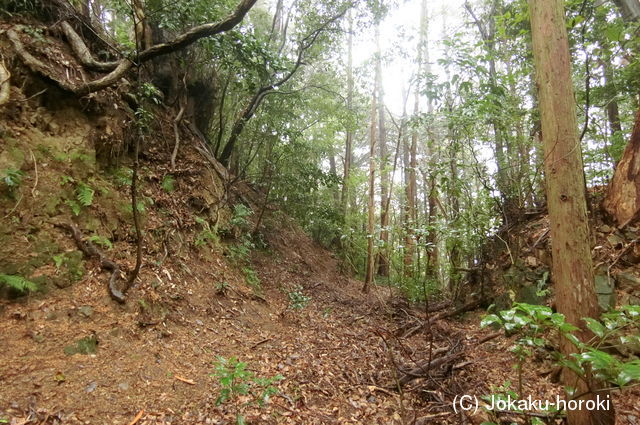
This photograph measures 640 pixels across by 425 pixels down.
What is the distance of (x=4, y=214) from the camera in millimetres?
4117

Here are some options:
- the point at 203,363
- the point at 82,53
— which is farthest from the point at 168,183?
the point at 203,363

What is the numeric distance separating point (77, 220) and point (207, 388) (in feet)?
10.3

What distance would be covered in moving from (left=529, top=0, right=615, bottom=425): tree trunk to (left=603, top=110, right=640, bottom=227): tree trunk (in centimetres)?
327

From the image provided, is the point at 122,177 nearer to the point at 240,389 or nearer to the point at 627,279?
the point at 240,389

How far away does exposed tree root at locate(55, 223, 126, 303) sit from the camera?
4.55 metres

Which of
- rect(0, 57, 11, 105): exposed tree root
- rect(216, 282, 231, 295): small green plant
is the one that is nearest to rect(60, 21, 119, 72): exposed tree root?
rect(0, 57, 11, 105): exposed tree root

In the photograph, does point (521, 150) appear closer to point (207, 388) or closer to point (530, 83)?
point (530, 83)

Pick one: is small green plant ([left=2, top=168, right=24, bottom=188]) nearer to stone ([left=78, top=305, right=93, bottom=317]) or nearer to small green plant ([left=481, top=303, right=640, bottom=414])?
stone ([left=78, top=305, right=93, bottom=317])

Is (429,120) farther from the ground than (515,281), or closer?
farther from the ground

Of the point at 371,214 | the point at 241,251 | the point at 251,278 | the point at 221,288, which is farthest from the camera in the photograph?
the point at 371,214

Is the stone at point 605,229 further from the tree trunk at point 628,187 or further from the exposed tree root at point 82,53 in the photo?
the exposed tree root at point 82,53

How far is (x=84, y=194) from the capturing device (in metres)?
5.00

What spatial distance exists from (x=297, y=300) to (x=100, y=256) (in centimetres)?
468

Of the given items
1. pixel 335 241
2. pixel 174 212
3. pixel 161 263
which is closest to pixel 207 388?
pixel 161 263
